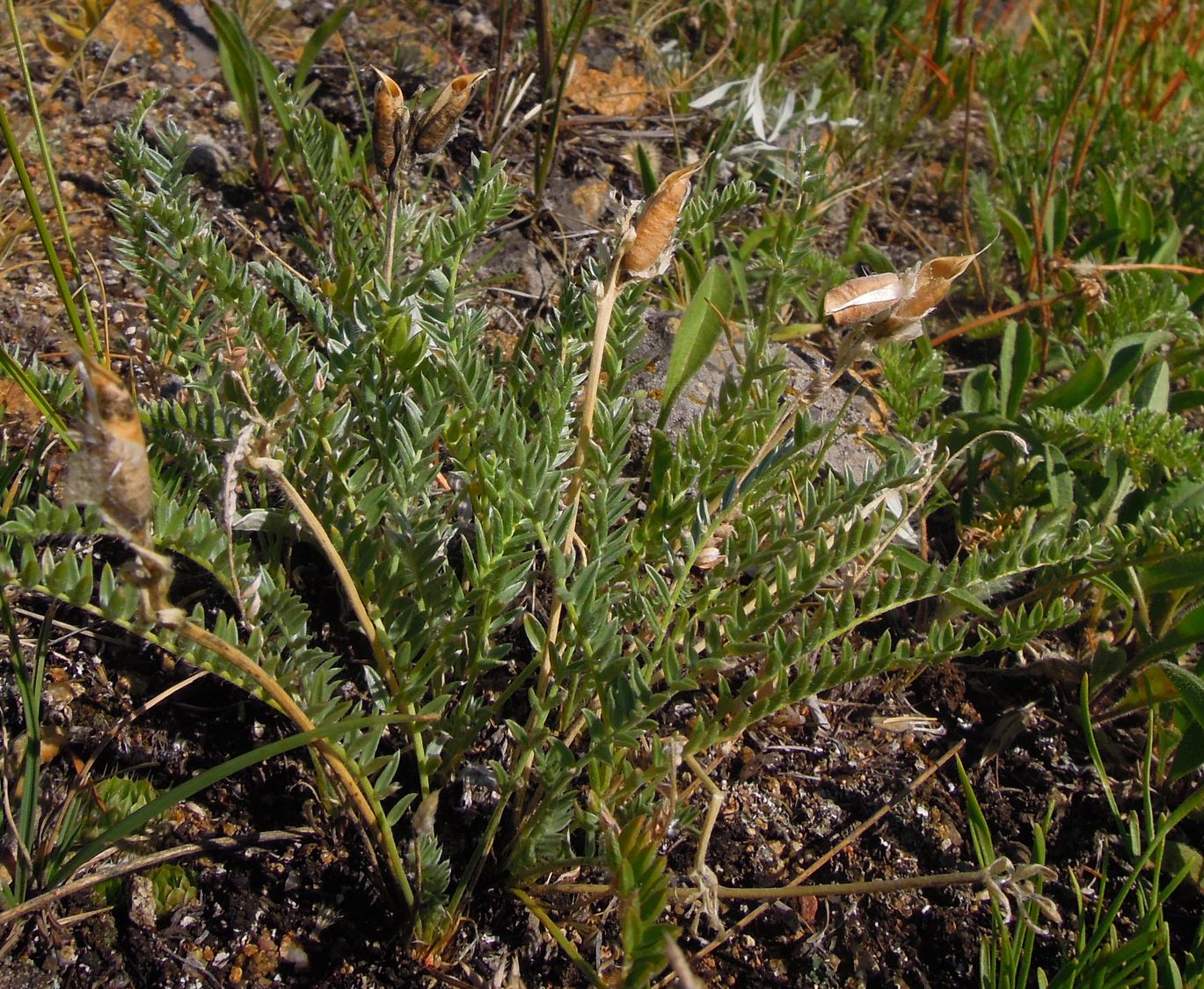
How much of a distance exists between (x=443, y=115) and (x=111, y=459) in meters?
0.60

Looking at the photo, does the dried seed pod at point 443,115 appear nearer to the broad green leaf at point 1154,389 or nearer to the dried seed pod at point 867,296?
the dried seed pod at point 867,296

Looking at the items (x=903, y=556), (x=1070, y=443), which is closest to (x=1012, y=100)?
(x=1070, y=443)

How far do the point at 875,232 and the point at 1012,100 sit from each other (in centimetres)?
55

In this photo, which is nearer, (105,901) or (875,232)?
(105,901)

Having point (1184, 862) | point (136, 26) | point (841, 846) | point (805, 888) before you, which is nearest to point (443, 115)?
point (805, 888)

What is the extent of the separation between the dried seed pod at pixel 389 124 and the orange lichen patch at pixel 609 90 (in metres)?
1.49

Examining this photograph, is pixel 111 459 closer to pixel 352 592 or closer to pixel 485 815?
pixel 352 592

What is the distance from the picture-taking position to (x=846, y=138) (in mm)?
2586

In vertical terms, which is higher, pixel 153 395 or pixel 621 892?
pixel 153 395

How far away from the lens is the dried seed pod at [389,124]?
110cm

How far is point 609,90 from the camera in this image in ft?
8.50

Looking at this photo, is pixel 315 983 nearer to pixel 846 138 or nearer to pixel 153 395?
pixel 153 395

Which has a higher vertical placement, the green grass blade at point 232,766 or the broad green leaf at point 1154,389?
the green grass blade at point 232,766

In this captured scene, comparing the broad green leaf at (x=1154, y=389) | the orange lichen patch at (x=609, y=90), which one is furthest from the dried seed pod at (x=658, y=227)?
the orange lichen patch at (x=609, y=90)
